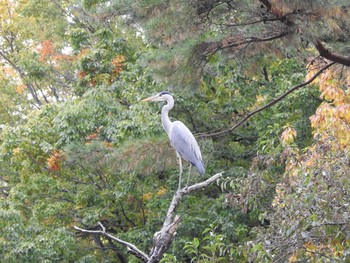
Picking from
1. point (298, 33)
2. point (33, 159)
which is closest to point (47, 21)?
point (33, 159)

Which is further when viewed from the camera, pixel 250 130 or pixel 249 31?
pixel 250 130

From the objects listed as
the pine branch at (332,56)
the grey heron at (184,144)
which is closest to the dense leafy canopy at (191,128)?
the pine branch at (332,56)

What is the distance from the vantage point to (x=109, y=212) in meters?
11.0

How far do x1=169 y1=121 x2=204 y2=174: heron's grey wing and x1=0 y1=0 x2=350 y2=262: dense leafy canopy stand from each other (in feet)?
1.44

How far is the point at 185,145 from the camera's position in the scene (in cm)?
704

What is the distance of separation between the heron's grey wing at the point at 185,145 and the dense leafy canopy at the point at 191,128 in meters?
0.44

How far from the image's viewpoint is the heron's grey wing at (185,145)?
7.04 metres

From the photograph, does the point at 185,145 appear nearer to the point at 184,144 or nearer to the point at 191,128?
the point at 184,144

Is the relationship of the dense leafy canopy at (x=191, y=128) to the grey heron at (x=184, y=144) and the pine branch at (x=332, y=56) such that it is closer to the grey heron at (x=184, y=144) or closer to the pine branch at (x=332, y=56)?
the pine branch at (x=332, y=56)

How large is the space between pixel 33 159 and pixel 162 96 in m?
4.22

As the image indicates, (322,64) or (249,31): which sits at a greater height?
(249,31)

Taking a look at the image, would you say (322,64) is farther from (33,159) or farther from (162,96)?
(33,159)

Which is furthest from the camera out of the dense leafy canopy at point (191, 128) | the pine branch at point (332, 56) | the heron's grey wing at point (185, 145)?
the heron's grey wing at point (185, 145)

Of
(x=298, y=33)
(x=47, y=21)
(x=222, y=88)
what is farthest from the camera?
(x=47, y=21)
